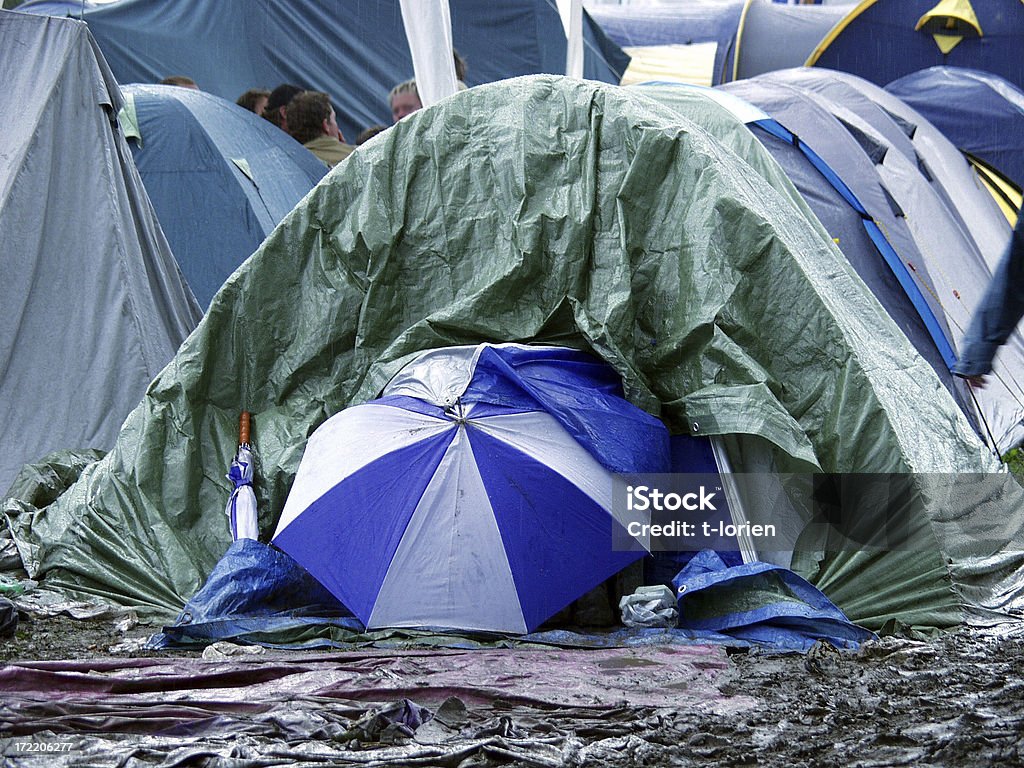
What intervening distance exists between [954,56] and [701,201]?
741 centimetres

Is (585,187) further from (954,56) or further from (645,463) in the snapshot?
(954,56)

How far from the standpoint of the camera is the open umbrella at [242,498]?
4.89 m

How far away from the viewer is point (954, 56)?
11.3m

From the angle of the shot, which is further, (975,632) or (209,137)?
(209,137)

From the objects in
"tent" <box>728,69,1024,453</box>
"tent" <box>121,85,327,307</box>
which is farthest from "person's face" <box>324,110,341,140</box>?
"tent" <box>728,69,1024,453</box>

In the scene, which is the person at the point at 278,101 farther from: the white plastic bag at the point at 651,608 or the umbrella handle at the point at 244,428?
the white plastic bag at the point at 651,608

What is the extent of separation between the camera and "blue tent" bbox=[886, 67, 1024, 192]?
9.62 metres

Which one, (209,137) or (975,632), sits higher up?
(209,137)

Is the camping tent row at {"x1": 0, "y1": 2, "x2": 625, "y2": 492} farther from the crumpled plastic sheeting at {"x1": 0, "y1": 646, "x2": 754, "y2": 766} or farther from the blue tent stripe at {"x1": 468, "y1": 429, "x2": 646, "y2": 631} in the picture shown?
the crumpled plastic sheeting at {"x1": 0, "y1": 646, "x2": 754, "y2": 766}

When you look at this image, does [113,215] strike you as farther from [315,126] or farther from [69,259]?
[315,126]

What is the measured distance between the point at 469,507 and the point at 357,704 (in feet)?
3.49

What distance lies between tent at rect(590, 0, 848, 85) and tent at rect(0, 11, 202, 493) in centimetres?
835

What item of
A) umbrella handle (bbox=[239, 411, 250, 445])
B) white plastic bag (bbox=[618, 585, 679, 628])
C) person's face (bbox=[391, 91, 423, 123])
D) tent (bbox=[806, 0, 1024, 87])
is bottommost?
white plastic bag (bbox=[618, 585, 679, 628])

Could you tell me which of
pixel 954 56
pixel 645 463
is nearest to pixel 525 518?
pixel 645 463
